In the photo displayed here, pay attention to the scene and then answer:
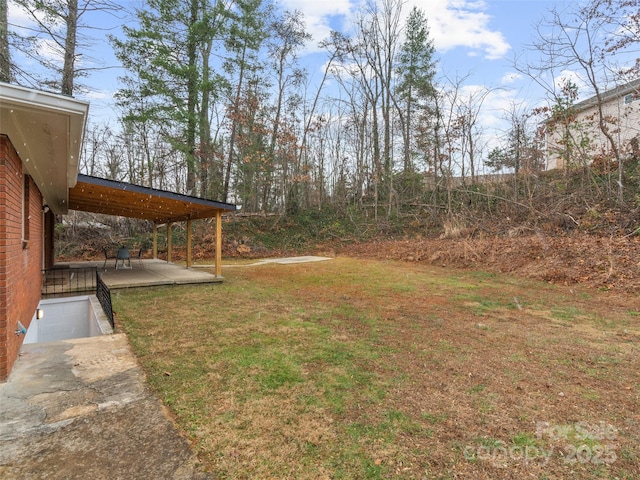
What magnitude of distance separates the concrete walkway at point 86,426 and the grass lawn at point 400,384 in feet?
0.51

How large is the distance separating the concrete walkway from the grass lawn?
16 centimetres

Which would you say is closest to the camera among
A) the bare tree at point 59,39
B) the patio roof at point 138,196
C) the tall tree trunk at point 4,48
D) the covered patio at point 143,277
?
the patio roof at point 138,196

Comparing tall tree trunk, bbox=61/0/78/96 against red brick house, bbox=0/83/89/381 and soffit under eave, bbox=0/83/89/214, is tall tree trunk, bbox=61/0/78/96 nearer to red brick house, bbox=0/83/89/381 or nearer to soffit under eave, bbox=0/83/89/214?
red brick house, bbox=0/83/89/381

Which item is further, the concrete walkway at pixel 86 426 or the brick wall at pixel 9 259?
the brick wall at pixel 9 259

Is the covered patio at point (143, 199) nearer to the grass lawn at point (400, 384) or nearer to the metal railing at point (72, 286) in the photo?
the metal railing at point (72, 286)

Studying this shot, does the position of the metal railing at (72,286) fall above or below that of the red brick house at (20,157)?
below

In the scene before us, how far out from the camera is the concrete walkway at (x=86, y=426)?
1.78 meters

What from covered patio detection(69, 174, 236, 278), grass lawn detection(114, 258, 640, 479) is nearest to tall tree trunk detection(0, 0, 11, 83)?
covered patio detection(69, 174, 236, 278)

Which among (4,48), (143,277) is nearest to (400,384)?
(143,277)

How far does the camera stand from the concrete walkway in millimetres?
1776

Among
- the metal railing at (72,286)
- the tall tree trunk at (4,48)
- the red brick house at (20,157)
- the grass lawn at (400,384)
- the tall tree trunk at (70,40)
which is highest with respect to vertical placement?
the tall tree trunk at (70,40)

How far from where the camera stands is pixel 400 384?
2.76 m

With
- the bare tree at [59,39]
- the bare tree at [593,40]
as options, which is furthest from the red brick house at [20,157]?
the bare tree at [593,40]

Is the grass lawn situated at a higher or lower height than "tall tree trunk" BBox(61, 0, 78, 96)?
lower
